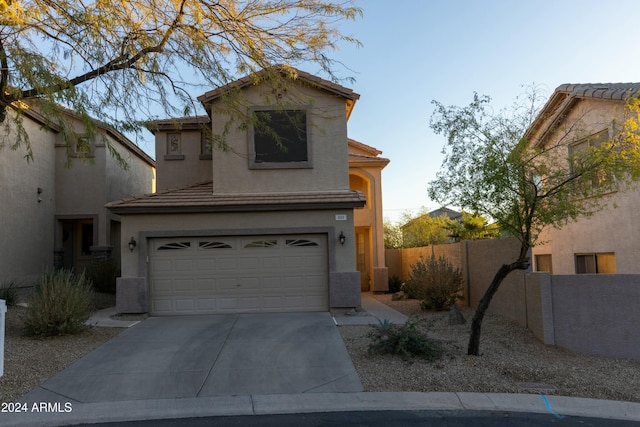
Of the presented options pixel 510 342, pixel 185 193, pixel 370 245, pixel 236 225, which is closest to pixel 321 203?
pixel 236 225

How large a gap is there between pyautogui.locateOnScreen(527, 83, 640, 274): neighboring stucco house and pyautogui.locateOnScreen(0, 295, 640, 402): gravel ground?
390 cm

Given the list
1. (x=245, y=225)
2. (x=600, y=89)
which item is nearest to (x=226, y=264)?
(x=245, y=225)

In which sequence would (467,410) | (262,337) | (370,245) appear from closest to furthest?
(467,410), (262,337), (370,245)

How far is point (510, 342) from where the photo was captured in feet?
31.8

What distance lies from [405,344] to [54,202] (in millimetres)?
15047

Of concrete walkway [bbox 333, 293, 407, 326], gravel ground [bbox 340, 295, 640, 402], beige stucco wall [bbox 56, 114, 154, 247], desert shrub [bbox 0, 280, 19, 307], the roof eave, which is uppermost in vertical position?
beige stucco wall [bbox 56, 114, 154, 247]

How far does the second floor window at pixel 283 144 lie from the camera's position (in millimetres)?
14281

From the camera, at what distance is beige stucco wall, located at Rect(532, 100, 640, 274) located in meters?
12.4

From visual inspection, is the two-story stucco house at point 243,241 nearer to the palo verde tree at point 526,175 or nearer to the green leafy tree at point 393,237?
the palo verde tree at point 526,175

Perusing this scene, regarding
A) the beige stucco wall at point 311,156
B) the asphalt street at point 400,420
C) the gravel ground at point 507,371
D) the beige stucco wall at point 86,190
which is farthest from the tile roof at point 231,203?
the asphalt street at point 400,420

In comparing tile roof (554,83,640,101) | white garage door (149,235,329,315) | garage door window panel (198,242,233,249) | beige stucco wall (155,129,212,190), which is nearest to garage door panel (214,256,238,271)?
white garage door (149,235,329,315)

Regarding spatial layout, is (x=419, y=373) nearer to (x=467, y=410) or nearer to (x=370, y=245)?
(x=467, y=410)

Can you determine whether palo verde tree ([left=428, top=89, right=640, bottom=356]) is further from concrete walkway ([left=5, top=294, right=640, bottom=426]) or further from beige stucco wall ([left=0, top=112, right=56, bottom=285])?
beige stucco wall ([left=0, top=112, right=56, bottom=285])

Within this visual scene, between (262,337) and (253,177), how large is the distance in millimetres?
5190
